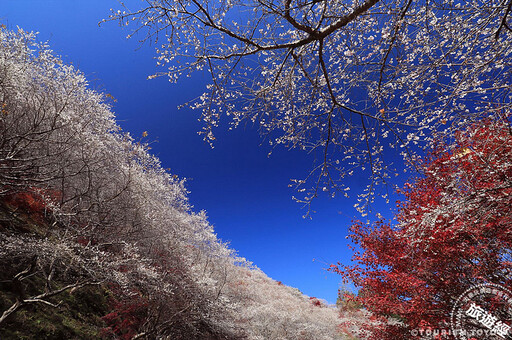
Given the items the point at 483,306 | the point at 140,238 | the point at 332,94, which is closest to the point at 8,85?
the point at 140,238

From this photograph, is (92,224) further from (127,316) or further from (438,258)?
(438,258)

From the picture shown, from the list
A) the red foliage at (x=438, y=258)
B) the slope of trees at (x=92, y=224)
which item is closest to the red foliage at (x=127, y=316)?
the slope of trees at (x=92, y=224)

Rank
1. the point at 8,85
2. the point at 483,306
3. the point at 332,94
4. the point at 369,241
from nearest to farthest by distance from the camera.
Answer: the point at 332,94 → the point at 483,306 → the point at 8,85 → the point at 369,241

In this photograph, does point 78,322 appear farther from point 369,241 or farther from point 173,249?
point 369,241

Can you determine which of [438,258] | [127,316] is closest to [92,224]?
[127,316]

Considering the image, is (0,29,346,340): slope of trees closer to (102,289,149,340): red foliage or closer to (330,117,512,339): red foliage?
(102,289,149,340): red foliage

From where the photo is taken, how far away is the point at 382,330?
7824 millimetres

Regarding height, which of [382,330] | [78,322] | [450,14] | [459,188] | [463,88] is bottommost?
[78,322]

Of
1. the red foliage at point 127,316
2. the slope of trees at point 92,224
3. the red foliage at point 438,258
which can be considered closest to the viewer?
the red foliage at point 438,258

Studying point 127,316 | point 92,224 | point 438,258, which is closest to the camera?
point 438,258

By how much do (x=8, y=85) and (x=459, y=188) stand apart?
33.4ft

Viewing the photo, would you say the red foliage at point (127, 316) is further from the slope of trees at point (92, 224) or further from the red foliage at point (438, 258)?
the red foliage at point (438, 258)

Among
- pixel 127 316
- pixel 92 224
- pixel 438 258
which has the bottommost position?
pixel 127 316

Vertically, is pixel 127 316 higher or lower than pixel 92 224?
lower
